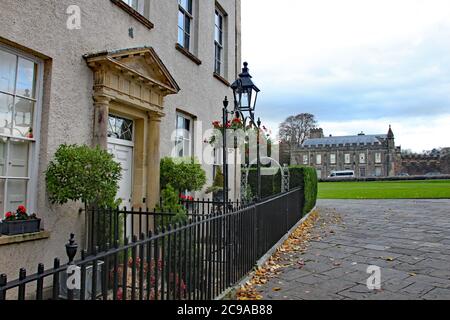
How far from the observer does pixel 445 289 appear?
14.5 ft

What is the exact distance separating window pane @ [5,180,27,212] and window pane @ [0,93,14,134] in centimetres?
66

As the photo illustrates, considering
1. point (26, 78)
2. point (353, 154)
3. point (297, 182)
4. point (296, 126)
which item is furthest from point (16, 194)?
point (353, 154)

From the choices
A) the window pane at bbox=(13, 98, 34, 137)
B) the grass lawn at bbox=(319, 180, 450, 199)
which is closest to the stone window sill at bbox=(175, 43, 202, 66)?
the window pane at bbox=(13, 98, 34, 137)

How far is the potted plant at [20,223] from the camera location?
3914mm

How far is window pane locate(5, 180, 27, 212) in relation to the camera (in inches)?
165

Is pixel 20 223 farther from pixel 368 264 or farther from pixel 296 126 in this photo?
pixel 296 126

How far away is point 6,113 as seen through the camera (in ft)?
13.7

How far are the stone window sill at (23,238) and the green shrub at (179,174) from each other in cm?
298

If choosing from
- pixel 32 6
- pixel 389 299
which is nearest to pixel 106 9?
pixel 32 6

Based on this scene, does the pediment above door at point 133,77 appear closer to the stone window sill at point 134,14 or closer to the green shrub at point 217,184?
the stone window sill at point 134,14

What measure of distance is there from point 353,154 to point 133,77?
82058 mm

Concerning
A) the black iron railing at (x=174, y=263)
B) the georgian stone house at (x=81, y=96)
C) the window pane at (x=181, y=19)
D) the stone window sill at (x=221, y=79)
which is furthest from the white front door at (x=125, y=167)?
the stone window sill at (x=221, y=79)
